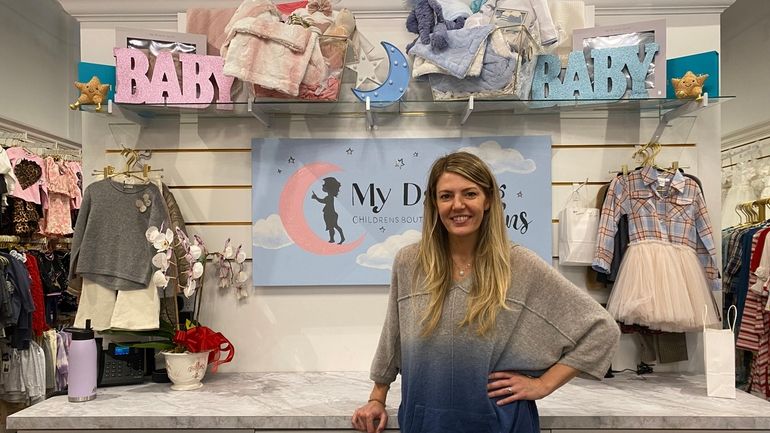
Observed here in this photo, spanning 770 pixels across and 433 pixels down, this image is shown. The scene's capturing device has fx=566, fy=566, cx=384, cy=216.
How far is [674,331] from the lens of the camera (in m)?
2.34

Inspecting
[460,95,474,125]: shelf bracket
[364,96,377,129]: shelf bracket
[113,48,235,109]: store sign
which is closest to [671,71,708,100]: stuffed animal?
[460,95,474,125]: shelf bracket

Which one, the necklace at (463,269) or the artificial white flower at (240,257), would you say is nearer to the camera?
the necklace at (463,269)

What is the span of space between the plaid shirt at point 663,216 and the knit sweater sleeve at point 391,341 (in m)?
1.06

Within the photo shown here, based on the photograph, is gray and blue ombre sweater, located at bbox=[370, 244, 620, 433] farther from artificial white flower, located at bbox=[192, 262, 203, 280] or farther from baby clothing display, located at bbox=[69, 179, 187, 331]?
baby clothing display, located at bbox=[69, 179, 187, 331]

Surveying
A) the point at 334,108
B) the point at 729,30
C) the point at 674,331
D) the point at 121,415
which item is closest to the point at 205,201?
the point at 334,108

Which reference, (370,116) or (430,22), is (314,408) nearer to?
(370,116)

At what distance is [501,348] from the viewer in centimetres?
162

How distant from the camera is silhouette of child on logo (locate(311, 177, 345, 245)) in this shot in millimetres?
2541

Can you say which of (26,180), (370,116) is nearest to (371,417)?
(370,116)

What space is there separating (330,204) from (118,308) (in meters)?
0.97

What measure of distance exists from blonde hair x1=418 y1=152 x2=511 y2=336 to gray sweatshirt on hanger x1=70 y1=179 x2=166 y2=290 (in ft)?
4.26

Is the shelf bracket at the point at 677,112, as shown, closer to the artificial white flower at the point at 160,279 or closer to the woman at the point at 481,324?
the woman at the point at 481,324

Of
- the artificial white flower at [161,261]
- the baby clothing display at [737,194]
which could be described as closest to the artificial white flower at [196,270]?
the artificial white flower at [161,261]

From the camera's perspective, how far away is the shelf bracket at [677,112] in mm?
2323
